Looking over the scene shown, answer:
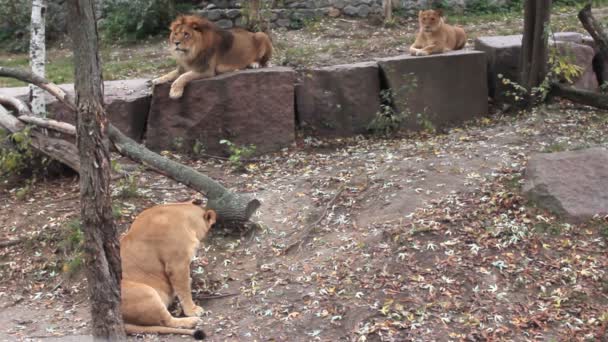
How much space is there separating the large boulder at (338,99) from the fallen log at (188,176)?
2.86 meters

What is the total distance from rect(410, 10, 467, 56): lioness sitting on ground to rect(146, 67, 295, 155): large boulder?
2296mm

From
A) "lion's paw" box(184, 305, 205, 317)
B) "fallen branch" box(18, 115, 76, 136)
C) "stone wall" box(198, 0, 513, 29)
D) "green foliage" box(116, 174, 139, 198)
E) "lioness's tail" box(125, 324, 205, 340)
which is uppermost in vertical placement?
"fallen branch" box(18, 115, 76, 136)

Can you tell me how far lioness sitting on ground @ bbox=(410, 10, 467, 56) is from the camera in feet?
34.1

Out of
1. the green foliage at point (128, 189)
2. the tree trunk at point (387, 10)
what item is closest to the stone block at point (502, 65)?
the tree trunk at point (387, 10)

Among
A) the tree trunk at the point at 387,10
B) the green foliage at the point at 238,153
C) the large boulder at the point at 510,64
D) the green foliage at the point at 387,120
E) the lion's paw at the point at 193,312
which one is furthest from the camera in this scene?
the tree trunk at the point at 387,10

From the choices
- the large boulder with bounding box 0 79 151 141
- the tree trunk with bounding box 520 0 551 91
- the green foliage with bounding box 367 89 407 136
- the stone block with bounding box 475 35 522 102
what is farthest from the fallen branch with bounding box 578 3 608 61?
the large boulder with bounding box 0 79 151 141

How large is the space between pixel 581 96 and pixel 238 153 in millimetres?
4356

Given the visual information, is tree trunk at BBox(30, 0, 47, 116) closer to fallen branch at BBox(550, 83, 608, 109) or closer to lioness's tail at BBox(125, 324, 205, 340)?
lioness's tail at BBox(125, 324, 205, 340)

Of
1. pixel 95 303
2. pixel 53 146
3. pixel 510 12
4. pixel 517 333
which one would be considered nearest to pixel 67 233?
pixel 53 146

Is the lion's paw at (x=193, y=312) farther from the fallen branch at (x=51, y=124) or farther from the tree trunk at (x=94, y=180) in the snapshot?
the fallen branch at (x=51, y=124)

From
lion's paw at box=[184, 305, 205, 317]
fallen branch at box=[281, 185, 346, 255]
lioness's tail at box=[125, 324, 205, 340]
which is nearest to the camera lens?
lioness's tail at box=[125, 324, 205, 340]

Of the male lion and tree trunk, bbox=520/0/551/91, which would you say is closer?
the male lion

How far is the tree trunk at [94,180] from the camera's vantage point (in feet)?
15.5

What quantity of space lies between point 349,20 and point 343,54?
3.86 m
